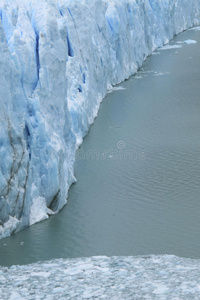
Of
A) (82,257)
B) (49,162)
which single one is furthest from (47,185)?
(82,257)

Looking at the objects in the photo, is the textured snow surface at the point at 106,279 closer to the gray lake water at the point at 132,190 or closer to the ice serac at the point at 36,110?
the gray lake water at the point at 132,190

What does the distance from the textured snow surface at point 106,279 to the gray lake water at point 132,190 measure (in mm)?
949

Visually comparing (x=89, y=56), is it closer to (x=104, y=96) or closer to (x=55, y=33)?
(x=104, y=96)

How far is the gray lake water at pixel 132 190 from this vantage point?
8.30 metres

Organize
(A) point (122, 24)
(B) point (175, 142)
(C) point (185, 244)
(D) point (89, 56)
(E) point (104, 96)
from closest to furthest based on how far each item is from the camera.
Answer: (C) point (185, 244) < (B) point (175, 142) < (D) point (89, 56) < (E) point (104, 96) < (A) point (122, 24)

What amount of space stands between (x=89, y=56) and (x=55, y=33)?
499 centimetres

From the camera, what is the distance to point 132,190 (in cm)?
1030

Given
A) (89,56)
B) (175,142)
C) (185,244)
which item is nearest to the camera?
(185,244)

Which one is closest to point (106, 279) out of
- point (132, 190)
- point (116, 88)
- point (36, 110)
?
point (36, 110)

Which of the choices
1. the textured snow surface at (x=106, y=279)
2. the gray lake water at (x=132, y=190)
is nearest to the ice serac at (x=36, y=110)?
the gray lake water at (x=132, y=190)

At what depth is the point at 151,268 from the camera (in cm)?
666

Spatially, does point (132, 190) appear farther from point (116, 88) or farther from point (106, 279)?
point (116, 88)

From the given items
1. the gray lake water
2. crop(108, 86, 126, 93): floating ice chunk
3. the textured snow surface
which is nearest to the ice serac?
the gray lake water

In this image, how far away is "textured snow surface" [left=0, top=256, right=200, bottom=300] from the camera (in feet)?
18.8
